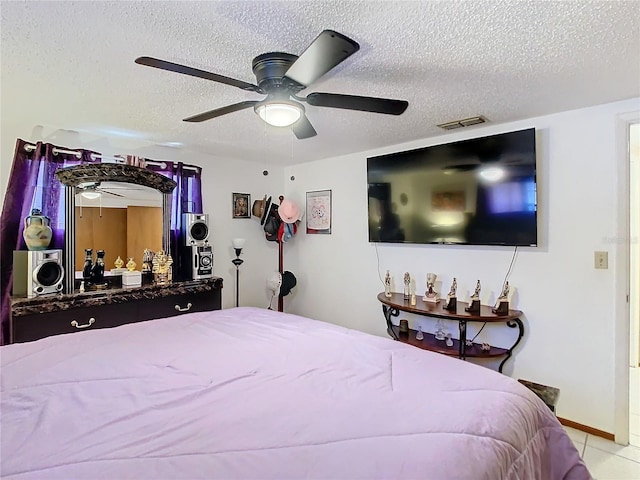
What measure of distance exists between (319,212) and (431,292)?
1.68 meters

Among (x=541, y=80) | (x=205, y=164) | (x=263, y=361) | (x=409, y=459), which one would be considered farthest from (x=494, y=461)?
(x=205, y=164)

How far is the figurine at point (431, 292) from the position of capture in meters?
3.04

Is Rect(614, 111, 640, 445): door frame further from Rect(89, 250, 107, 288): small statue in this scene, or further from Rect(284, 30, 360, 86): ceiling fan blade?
Rect(89, 250, 107, 288): small statue

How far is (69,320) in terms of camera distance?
251 cm

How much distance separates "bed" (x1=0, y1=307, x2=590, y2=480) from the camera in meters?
0.86

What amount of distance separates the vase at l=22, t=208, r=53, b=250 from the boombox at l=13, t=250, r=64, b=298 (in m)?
0.08

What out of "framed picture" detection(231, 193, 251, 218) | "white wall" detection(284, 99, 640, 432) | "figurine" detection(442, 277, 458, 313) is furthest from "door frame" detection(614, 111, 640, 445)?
"framed picture" detection(231, 193, 251, 218)

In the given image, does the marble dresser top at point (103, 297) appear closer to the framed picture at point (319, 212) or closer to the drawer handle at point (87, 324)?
the drawer handle at point (87, 324)

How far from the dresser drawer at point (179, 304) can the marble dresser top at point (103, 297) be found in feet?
0.13

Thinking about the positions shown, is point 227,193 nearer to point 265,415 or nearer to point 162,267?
point 162,267

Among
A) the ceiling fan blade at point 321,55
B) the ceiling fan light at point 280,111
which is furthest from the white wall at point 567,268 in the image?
the ceiling fan blade at point 321,55

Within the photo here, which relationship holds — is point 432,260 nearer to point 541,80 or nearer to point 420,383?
point 541,80

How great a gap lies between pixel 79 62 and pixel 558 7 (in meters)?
2.12

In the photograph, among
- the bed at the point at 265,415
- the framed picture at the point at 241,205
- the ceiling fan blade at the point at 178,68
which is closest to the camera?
the bed at the point at 265,415
